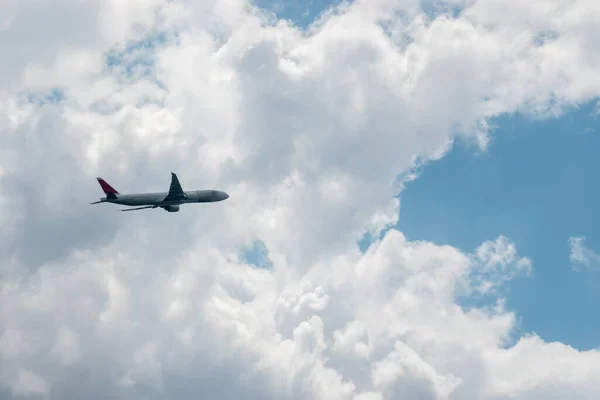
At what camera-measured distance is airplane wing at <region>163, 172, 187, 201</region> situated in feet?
630

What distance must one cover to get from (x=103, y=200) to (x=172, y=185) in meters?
21.6

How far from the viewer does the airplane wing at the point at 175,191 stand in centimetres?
19200

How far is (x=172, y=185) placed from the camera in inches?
7603

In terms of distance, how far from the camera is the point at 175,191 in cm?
19512

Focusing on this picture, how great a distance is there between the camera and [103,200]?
19875 cm
